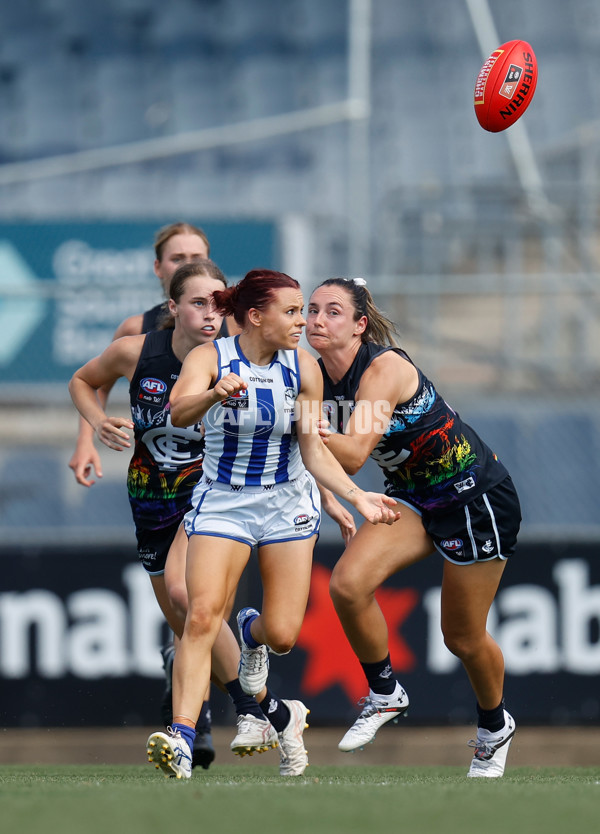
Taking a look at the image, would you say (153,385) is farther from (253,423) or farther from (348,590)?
(348,590)

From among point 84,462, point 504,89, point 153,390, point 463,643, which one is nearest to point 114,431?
point 153,390

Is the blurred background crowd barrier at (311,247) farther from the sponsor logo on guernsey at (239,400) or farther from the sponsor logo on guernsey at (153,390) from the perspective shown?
the sponsor logo on guernsey at (239,400)

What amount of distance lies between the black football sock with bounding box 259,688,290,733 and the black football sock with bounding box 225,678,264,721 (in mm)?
34

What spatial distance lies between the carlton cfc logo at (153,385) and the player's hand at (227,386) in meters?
1.01

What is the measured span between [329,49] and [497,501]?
13799 mm

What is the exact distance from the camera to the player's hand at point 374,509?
14.7ft

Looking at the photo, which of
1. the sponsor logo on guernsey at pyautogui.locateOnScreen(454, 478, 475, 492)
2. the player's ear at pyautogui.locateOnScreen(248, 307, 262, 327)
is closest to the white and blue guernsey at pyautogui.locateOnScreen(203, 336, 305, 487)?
the player's ear at pyautogui.locateOnScreen(248, 307, 262, 327)

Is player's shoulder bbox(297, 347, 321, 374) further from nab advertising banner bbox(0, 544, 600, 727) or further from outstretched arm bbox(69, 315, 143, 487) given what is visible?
nab advertising banner bbox(0, 544, 600, 727)

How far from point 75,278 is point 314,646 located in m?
5.03

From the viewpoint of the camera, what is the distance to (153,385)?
542cm

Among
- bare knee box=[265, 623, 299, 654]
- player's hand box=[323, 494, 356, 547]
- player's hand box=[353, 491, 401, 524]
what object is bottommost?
bare knee box=[265, 623, 299, 654]

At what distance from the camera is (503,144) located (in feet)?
52.1

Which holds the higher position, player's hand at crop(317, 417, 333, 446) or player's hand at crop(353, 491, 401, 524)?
player's hand at crop(317, 417, 333, 446)

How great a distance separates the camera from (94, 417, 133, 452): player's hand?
5.14m
